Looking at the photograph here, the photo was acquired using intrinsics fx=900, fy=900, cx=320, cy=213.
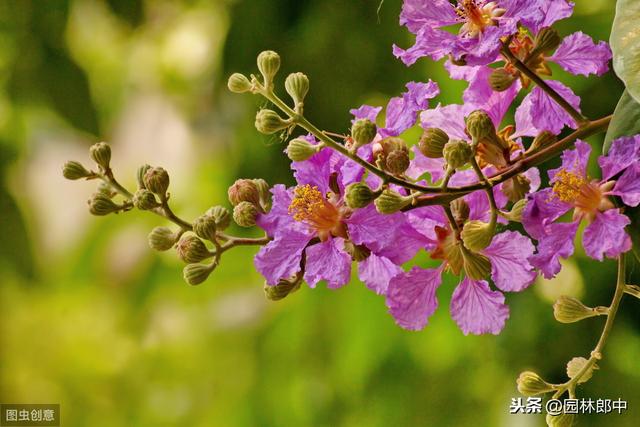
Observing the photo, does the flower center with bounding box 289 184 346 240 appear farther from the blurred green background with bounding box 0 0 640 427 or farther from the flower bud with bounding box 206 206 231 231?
the blurred green background with bounding box 0 0 640 427

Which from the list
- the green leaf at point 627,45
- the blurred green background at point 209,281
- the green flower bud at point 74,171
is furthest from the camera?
the blurred green background at point 209,281

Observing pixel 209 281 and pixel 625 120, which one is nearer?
pixel 625 120

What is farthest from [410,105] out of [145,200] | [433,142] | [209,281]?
[209,281]

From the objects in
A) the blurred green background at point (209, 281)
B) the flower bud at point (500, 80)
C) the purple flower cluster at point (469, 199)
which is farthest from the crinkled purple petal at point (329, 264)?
the blurred green background at point (209, 281)

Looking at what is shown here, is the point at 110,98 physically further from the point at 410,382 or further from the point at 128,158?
the point at 410,382

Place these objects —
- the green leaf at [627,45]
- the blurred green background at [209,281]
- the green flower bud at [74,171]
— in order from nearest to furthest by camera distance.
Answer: the green leaf at [627,45] < the green flower bud at [74,171] < the blurred green background at [209,281]

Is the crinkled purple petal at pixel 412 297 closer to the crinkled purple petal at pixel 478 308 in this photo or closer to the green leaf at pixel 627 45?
the crinkled purple petal at pixel 478 308

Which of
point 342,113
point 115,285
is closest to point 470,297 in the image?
point 342,113

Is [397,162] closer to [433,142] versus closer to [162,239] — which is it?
[433,142]
